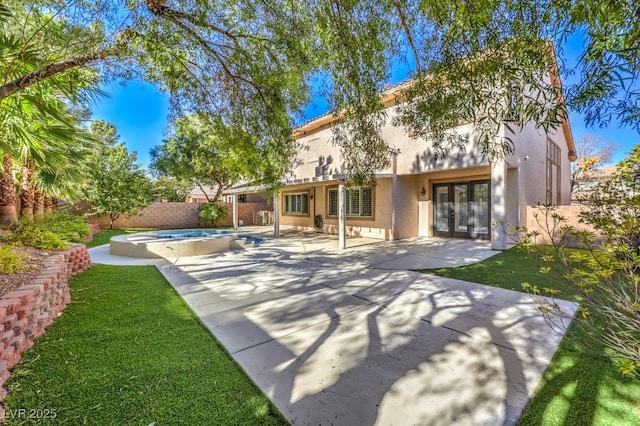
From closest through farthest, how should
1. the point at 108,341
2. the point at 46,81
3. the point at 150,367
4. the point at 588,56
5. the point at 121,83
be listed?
the point at 588,56
the point at 150,367
the point at 108,341
the point at 46,81
the point at 121,83

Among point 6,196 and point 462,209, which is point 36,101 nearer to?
point 6,196

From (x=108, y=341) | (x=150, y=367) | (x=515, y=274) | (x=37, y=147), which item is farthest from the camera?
(x=515, y=274)

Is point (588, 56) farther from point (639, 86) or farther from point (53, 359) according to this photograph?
point (53, 359)

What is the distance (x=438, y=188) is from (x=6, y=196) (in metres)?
15.0

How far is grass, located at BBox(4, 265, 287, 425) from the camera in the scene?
2420mm

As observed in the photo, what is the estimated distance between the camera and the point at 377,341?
12.4 feet

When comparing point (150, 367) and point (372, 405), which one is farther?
point (150, 367)

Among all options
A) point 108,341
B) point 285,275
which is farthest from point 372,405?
point 285,275

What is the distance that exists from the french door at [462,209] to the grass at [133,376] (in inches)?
473

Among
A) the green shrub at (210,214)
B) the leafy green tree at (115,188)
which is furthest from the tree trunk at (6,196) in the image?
the green shrub at (210,214)

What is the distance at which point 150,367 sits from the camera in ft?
10.1

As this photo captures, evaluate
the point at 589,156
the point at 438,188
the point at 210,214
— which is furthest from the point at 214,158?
the point at 589,156

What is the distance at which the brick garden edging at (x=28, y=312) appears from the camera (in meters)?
2.94

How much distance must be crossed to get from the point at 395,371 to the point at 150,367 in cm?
261
